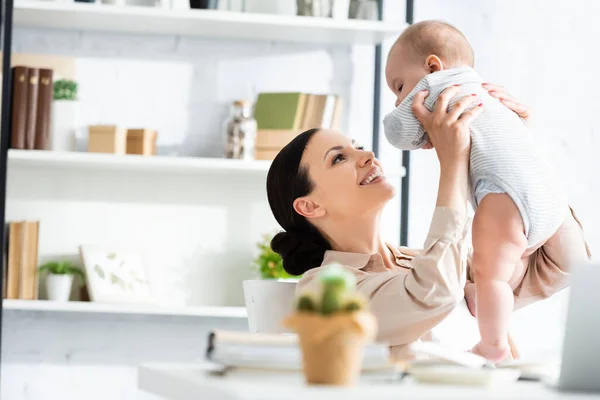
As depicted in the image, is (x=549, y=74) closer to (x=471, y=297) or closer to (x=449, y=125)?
(x=471, y=297)

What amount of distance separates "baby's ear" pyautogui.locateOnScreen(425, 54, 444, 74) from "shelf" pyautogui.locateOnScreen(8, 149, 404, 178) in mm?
1067

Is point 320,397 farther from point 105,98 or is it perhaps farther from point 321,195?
point 105,98

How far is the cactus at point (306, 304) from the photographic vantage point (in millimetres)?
839

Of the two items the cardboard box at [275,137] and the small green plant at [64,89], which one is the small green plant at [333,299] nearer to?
the cardboard box at [275,137]

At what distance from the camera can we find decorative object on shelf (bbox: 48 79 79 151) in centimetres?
288

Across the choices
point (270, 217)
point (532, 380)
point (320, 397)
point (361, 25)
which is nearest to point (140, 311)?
point (270, 217)


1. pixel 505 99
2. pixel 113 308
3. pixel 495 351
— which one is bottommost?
pixel 113 308

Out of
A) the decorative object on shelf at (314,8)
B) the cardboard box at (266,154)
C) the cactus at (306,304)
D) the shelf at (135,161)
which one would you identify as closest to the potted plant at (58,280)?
the shelf at (135,161)

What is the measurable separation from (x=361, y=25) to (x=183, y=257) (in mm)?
980

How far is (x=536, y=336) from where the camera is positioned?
324cm

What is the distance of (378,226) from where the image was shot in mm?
1819

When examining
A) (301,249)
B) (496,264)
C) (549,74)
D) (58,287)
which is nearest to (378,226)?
(301,249)

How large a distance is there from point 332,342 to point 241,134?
2130 mm

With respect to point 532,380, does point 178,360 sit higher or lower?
lower
